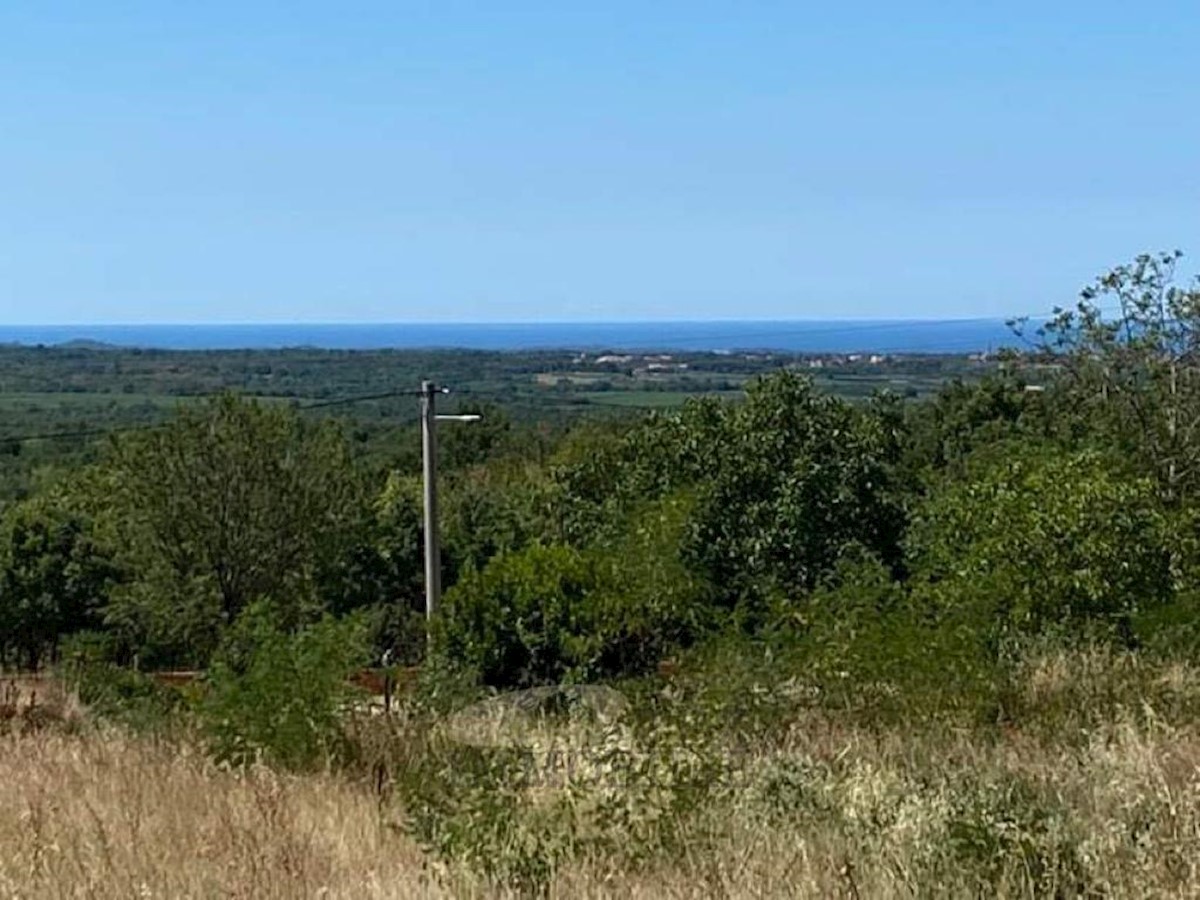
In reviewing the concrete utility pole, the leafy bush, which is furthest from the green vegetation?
the concrete utility pole

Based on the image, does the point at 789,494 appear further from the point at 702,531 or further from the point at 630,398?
the point at 630,398

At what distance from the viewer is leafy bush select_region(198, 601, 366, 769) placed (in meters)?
5.76

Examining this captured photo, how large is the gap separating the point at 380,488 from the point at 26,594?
27.1ft

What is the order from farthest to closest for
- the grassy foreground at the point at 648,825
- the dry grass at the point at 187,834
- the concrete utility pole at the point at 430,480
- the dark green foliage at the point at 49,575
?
the dark green foliage at the point at 49,575
the concrete utility pole at the point at 430,480
the dry grass at the point at 187,834
the grassy foreground at the point at 648,825

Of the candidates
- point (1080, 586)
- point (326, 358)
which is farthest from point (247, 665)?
point (326, 358)

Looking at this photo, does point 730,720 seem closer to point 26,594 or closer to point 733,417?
point 733,417

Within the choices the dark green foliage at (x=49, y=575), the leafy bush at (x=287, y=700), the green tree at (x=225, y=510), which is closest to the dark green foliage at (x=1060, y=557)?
the leafy bush at (x=287, y=700)

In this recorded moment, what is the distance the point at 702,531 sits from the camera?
19.2 meters

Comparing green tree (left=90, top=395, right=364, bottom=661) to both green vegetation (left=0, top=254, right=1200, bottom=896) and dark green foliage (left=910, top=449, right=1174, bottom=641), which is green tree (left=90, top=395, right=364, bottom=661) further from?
dark green foliage (left=910, top=449, right=1174, bottom=641)

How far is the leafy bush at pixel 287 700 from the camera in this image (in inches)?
227

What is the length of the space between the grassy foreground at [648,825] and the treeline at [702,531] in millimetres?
1824

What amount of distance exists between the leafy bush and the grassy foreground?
0.55 ft

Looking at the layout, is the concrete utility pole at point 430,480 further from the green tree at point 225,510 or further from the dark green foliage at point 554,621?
the green tree at point 225,510

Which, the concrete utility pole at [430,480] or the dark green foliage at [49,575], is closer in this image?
the concrete utility pole at [430,480]
